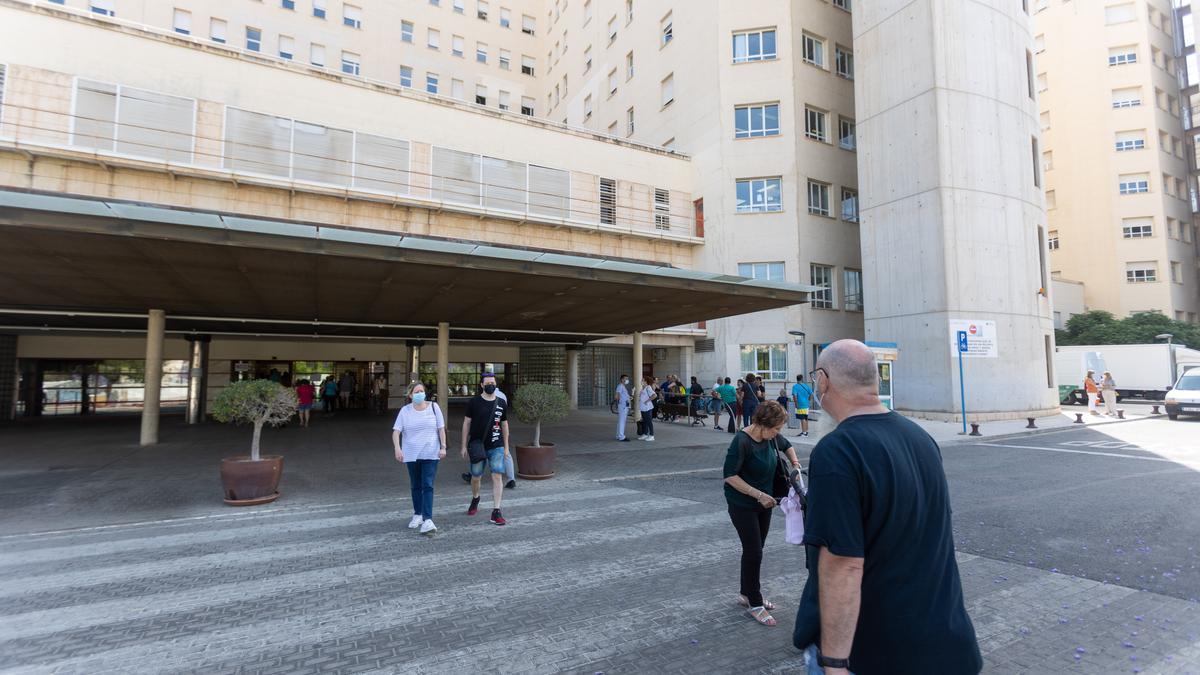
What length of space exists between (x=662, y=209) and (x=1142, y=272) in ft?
130

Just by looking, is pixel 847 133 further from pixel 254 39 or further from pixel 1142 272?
pixel 254 39

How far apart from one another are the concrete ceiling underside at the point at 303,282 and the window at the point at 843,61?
744 inches

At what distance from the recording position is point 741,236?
25.7 m

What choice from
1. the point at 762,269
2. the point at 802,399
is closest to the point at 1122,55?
the point at 762,269

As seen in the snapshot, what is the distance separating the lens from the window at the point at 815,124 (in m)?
26.5

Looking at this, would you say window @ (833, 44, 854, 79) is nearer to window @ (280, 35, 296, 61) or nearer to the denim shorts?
the denim shorts

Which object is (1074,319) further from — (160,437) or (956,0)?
(160,437)

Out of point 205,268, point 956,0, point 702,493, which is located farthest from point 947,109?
point 205,268

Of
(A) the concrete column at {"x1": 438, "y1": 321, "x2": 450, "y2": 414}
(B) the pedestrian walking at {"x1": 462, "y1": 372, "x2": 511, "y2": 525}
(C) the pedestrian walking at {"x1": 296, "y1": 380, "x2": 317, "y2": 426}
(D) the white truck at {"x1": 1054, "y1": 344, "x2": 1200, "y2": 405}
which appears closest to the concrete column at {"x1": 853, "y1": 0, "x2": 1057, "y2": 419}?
(D) the white truck at {"x1": 1054, "y1": 344, "x2": 1200, "y2": 405}

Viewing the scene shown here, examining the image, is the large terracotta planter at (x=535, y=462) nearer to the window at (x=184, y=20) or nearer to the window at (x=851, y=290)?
the window at (x=851, y=290)

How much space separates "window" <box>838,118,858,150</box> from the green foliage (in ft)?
74.5

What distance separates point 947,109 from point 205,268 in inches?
976

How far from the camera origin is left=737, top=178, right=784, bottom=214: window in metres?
25.7

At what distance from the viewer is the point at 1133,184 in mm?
41031
